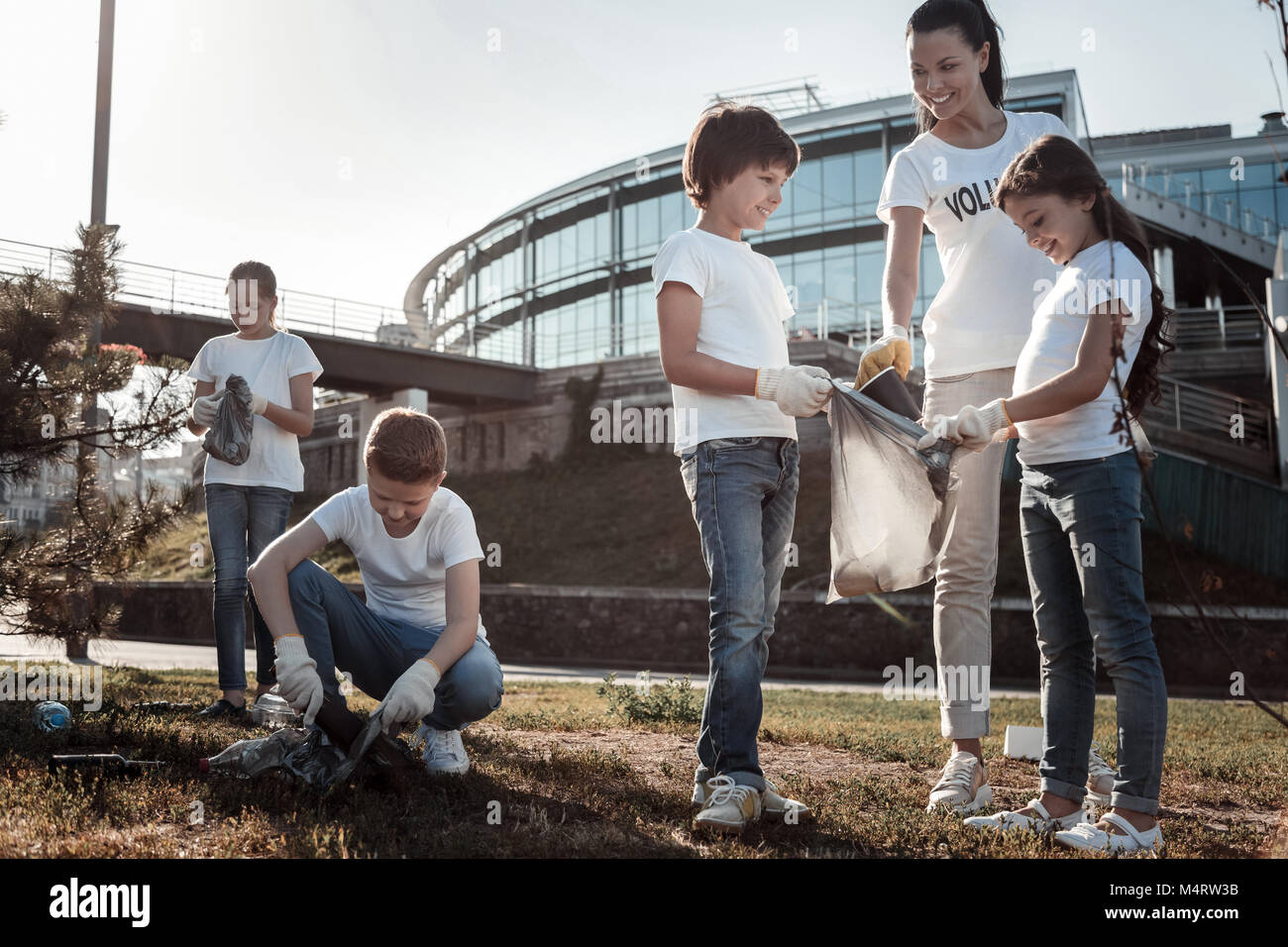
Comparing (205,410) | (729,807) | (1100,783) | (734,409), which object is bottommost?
(1100,783)

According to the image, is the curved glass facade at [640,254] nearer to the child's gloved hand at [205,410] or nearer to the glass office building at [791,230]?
the glass office building at [791,230]

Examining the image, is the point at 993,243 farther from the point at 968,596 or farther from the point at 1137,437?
the point at 968,596

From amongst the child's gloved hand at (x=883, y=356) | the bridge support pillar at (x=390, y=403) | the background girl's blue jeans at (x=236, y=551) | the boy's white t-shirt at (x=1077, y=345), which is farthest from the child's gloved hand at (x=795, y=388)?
the bridge support pillar at (x=390, y=403)

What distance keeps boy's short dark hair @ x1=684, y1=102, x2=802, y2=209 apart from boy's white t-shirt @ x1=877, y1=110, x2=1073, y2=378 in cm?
48

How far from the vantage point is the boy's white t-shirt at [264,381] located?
4.54m

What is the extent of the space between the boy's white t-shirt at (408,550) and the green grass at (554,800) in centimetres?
60

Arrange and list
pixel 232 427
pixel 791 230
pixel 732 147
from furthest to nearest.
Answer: pixel 791 230, pixel 232 427, pixel 732 147

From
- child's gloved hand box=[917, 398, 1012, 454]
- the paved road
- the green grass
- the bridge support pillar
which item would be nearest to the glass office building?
the bridge support pillar

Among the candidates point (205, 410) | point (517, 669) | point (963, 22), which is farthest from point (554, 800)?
point (517, 669)

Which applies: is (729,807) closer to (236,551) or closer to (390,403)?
(236,551)

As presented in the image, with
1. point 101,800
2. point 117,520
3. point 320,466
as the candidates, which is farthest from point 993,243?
point 320,466

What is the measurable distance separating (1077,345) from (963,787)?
4.66 feet

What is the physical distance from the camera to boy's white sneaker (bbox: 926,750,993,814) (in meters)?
3.12

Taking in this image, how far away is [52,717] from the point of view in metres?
3.95
